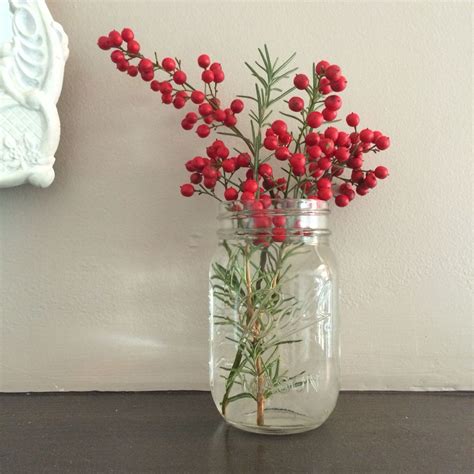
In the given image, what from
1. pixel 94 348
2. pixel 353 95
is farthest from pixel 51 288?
pixel 353 95

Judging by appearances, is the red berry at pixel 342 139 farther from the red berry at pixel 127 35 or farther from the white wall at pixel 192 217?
the red berry at pixel 127 35

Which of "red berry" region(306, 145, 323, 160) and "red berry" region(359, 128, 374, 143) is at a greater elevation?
"red berry" region(359, 128, 374, 143)

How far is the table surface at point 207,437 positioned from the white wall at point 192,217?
0.04 m

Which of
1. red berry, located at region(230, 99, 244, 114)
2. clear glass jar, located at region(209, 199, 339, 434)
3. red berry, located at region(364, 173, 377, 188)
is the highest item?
red berry, located at region(230, 99, 244, 114)

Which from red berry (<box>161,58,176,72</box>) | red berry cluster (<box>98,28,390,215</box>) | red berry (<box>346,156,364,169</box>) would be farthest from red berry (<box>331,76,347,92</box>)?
red berry (<box>161,58,176,72</box>)

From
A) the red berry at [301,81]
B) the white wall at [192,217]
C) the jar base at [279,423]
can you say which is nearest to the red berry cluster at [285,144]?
the red berry at [301,81]

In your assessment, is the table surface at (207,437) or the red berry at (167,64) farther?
the red berry at (167,64)

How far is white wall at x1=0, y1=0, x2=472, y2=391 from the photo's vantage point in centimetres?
80

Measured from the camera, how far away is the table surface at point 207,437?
582mm

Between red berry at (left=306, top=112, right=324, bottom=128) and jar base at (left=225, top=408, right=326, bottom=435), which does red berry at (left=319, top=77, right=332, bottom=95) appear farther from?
jar base at (left=225, top=408, right=326, bottom=435)

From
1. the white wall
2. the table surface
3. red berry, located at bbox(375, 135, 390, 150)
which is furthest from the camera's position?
the white wall

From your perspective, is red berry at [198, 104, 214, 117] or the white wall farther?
the white wall

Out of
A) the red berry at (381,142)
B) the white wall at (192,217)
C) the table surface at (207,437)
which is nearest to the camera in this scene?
the table surface at (207,437)

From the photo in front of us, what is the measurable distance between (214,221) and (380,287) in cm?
28
